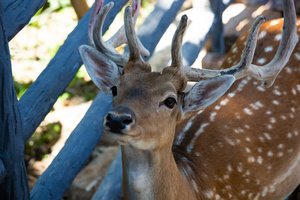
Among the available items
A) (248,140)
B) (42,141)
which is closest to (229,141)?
(248,140)

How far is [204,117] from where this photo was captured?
304cm

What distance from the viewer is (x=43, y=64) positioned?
568 cm

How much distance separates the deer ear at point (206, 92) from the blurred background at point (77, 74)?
2.03 meters

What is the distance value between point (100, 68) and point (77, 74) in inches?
127

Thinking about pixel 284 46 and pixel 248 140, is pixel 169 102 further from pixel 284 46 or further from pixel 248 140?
pixel 248 140

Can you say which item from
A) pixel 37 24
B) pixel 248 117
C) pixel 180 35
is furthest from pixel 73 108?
pixel 180 35

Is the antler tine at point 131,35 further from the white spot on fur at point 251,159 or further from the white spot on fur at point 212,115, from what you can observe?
the white spot on fur at point 251,159

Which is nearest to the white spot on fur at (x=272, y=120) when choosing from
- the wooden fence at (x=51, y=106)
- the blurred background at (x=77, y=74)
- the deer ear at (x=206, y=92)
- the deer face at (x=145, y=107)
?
the deer ear at (x=206, y=92)

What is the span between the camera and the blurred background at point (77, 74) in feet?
14.3

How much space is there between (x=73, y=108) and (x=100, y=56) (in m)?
2.84

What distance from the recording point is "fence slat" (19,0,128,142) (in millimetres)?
2506

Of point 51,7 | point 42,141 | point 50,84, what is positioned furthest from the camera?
point 51,7

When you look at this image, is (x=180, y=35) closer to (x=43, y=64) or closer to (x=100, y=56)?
(x=100, y=56)

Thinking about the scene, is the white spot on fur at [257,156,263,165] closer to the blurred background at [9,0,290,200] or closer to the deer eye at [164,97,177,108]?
the deer eye at [164,97,177,108]
